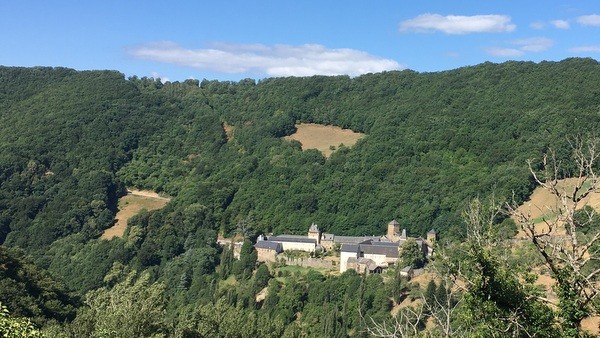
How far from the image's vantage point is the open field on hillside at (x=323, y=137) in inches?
4537

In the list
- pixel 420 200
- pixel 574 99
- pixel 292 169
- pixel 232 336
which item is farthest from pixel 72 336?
pixel 574 99

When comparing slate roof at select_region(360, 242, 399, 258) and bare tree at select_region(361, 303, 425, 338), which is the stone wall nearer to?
slate roof at select_region(360, 242, 399, 258)

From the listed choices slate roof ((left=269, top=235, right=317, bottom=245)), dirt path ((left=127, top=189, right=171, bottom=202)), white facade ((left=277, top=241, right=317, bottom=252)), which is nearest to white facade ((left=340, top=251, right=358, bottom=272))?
white facade ((left=277, top=241, right=317, bottom=252))

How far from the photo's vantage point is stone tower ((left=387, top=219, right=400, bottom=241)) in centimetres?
7985

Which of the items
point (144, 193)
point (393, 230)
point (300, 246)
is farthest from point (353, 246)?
point (144, 193)

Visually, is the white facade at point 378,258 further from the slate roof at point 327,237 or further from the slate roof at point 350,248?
the slate roof at point 327,237

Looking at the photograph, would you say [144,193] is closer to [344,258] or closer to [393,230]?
[393,230]

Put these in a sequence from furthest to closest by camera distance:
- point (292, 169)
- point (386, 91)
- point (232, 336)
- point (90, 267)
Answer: point (386, 91) → point (292, 169) → point (90, 267) → point (232, 336)

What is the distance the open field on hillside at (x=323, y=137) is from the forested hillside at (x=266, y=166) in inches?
82.2

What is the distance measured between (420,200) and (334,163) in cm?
2200

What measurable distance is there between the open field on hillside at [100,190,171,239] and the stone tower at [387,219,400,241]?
40591 millimetres

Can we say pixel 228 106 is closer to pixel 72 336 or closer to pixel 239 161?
pixel 239 161

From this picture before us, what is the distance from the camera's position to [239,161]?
112 m

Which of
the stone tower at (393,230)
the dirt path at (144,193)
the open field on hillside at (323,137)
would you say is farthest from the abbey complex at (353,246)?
the dirt path at (144,193)
